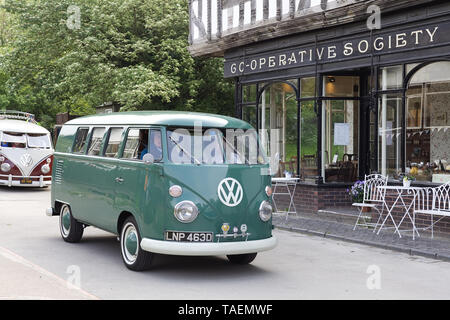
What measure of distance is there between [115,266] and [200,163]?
1.84m

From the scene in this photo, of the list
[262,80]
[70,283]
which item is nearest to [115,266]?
[70,283]

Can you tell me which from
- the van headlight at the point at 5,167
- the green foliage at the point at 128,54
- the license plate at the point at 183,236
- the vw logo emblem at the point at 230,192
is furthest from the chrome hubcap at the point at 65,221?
the green foliage at the point at 128,54

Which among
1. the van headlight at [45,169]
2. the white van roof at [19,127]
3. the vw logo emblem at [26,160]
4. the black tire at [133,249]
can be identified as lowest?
the black tire at [133,249]

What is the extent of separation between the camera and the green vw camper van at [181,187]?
7770 millimetres

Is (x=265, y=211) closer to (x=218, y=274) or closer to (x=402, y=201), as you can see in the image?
(x=218, y=274)

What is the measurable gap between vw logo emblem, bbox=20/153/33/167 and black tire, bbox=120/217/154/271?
13.8 m

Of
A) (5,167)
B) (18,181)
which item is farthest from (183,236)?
(5,167)

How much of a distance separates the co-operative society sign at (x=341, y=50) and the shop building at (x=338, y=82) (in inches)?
0.9

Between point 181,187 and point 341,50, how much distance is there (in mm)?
7061

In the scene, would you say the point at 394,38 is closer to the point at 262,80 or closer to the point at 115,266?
the point at 262,80

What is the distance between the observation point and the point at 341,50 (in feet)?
44.7

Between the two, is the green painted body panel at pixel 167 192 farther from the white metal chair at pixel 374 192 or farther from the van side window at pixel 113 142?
the white metal chair at pixel 374 192

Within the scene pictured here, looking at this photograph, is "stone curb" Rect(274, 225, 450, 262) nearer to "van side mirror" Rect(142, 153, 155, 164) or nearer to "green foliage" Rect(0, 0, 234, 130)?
"van side mirror" Rect(142, 153, 155, 164)

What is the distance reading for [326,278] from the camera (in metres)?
8.03
